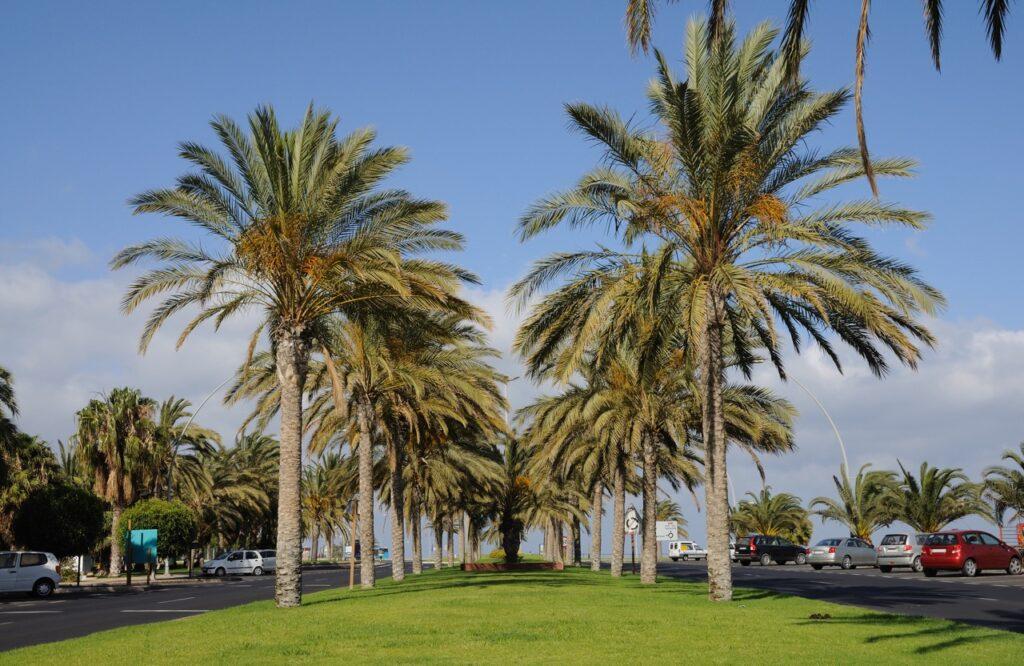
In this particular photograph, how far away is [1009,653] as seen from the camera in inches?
464

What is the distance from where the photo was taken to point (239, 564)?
206ft

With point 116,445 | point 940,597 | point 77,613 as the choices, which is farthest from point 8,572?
point 940,597

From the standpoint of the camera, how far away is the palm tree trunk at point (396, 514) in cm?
3697

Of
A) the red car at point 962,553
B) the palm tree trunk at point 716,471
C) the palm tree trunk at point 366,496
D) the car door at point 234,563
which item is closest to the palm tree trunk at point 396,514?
the palm tree trunk at point 366,496

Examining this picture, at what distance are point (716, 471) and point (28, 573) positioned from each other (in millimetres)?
25975

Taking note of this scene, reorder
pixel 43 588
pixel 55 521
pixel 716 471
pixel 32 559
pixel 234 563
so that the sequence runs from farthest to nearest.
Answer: pixel 234 563 < pixel 55 521 < pixel 43 588 < pixel 32 559 < pixel 716 471

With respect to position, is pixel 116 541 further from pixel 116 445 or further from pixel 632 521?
pixel 632 521

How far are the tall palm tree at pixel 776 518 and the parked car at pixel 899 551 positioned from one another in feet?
119

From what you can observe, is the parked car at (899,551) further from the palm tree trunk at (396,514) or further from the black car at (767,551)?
the palm tree trunk at (396,514)

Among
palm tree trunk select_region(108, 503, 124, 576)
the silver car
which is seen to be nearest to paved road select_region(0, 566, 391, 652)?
palm tree trunk select_region(108, 503, 124, 576)

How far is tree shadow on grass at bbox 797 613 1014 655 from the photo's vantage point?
13.1m

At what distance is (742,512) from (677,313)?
65.8 metres

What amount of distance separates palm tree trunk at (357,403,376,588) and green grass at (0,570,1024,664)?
9.61m

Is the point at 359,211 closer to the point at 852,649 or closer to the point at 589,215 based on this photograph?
the point at 589,215
